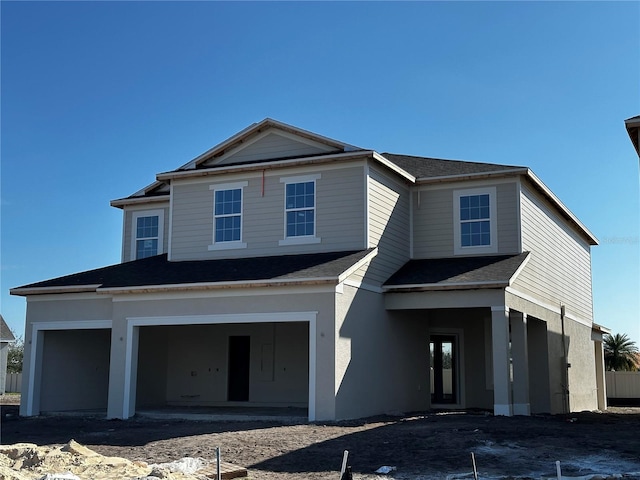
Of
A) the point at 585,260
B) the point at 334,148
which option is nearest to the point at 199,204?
the point at 334,148

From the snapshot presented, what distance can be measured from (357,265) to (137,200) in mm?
10168

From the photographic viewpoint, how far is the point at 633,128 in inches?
630

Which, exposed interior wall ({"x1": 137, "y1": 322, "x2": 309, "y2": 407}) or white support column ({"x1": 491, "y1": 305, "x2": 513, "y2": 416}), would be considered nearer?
white support column ({"x1": 491, "y1": 305, "x2": 513, "y2": 416})

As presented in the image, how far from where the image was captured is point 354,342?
1855cm

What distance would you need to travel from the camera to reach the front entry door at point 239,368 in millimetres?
23375

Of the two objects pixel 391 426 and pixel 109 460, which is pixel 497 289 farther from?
pixel 109 460

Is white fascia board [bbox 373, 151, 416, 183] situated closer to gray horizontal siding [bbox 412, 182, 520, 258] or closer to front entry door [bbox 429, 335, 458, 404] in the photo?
gray horizontal siding [bbox 412, 182, 520, 258]

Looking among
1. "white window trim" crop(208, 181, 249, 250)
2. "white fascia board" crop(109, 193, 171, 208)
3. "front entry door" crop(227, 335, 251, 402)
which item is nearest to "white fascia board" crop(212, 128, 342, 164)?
"white window trim" crop(208, 181, 249, 250)

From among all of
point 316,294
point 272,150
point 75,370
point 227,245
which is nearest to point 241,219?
point 227,245

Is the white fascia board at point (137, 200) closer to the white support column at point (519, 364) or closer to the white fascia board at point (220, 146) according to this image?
the white fascia board at point (220, 146)

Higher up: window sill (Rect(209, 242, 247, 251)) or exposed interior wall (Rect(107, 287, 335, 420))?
window sill (Rect(209, 242, 247, 251))

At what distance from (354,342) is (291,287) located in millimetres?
2068

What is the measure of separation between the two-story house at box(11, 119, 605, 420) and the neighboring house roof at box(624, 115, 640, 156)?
14.3 ft

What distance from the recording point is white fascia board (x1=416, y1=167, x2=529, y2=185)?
2138cm
